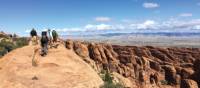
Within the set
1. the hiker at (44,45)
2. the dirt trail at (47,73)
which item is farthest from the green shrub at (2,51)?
the dirt trail at (47,73)

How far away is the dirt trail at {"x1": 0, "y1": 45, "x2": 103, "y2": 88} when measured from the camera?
1969 cm

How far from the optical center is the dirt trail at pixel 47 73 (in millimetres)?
19688

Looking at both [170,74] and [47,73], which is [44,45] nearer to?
[47,73]

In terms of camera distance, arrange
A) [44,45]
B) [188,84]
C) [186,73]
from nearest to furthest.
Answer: [44,45]
[188,84]
[186,73]

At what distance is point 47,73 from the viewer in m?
20.9

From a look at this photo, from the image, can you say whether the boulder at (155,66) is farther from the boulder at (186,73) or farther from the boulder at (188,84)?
the boulder at (188,84)

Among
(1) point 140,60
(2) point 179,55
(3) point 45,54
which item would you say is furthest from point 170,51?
(3) point 45,54

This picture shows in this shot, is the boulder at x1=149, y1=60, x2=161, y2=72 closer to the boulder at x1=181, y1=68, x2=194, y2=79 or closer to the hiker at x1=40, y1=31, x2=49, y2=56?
the boulder at x1=181, y1=68, x2=194, y2=79

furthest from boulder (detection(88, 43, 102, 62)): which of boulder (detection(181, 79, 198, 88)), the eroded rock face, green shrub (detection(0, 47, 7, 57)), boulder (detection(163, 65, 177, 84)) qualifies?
green shrub (detection(0, 47, 7, 57))

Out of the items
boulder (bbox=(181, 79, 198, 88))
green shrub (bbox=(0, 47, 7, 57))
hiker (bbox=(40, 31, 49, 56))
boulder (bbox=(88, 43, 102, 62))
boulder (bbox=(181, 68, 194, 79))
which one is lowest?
boulder (bbox=(181, 79, 198, 88))

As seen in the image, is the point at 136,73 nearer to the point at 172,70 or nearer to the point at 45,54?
the point at 172,70

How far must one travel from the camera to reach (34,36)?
37594mm

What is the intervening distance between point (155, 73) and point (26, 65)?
85.7 metres

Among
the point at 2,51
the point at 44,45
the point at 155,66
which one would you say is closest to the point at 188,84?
the point at 155,66
